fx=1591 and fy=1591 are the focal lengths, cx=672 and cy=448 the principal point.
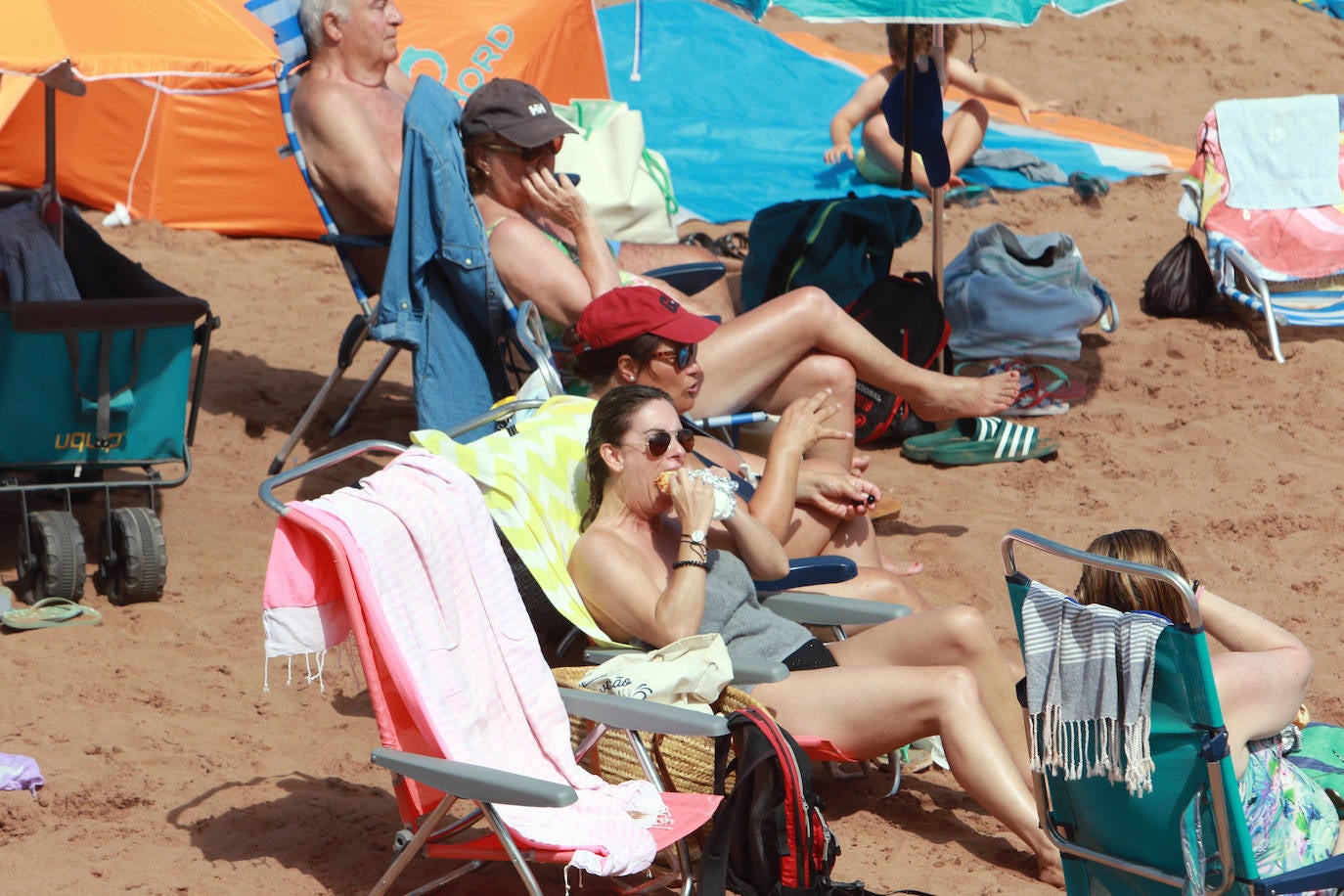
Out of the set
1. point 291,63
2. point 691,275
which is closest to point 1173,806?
point 691,275

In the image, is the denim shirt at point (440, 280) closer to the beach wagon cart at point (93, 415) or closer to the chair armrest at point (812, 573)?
the beach wagon cart at point (93, 415)

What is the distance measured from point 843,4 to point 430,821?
3.49 meters

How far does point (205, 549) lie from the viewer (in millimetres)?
5156

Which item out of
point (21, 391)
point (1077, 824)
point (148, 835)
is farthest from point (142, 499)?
point (1077, 824)

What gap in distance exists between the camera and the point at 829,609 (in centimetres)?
384

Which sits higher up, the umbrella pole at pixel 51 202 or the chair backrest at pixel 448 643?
the umbrella pole at pixel 51 202

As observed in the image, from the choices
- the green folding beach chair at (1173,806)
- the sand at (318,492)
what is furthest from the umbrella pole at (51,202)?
the green folding beach chair at (1173,806)

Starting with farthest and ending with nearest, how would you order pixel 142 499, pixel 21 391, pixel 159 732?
pixel 142 499 < pixel 21 391 < pixel 159 732

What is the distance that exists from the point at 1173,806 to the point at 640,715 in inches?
39.2

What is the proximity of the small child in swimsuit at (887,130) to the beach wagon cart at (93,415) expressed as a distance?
469 cm

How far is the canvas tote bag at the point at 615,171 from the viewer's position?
7.57 m

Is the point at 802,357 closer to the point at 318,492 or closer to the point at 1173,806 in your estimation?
the point at 318,492

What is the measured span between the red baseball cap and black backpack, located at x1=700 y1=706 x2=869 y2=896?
1.34 meters

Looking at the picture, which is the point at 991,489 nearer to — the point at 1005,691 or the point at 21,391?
the point at 1005,691
